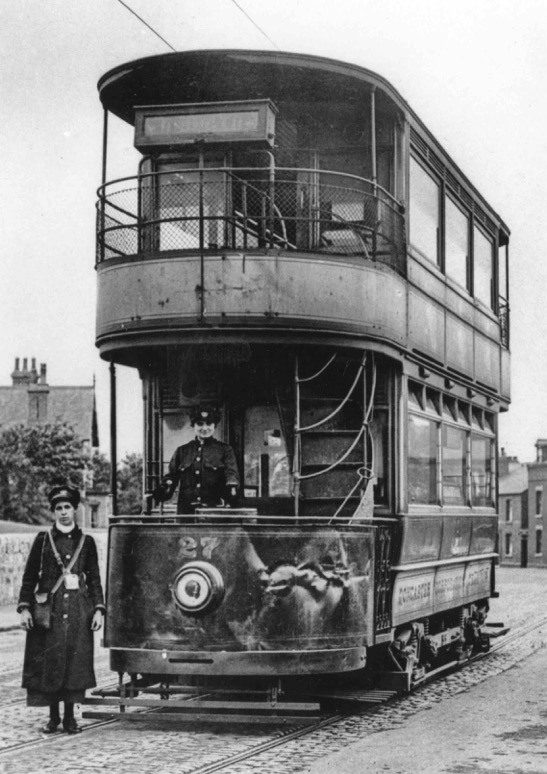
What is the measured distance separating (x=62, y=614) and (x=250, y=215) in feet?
11.6

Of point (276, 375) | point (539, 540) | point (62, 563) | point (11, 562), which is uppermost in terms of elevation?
point (276, 375)

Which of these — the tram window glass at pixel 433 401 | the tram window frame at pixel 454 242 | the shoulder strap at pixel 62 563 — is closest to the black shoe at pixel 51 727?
the shoulder strap at pixel 62 563

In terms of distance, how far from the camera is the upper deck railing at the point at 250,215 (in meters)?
9.79

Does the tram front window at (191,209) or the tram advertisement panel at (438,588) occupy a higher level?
the tram front window at (191,209)

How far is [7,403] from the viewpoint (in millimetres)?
81938

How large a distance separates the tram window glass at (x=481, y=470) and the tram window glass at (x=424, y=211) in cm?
262

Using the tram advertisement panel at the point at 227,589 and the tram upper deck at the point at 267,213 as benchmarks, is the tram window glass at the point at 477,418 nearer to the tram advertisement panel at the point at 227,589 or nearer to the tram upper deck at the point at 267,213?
the tram upper deck at the point at 267,213

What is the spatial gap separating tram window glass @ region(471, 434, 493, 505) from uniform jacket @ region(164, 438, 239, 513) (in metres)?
5.01

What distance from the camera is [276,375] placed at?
10422 millimetres

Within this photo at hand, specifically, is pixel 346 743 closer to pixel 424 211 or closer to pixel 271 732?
pixel 271 732

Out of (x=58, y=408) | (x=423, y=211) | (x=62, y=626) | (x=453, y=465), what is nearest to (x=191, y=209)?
(x=423, y=211)

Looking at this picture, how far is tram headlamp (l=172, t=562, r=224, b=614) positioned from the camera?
8734mm

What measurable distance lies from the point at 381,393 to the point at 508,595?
75.0ft

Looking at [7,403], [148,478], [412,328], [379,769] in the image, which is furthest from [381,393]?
[7,403]
